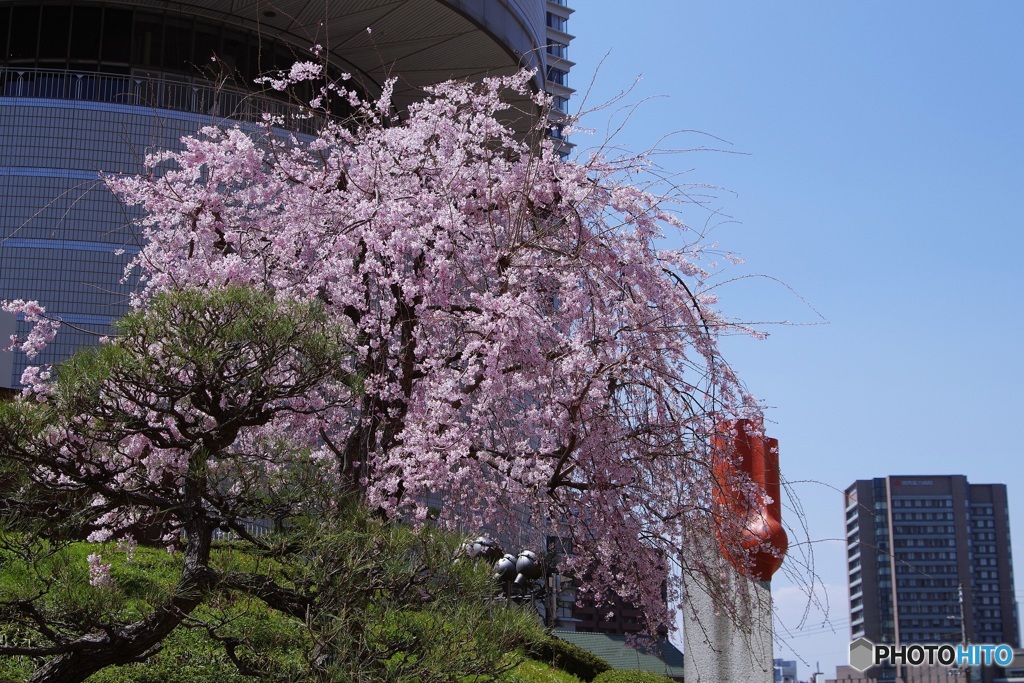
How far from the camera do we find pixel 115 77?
67.9ft

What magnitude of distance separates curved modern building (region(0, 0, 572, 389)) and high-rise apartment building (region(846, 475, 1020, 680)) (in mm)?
147917

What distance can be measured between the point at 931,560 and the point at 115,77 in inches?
6755

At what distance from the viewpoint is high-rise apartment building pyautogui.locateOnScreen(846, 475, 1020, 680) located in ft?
522

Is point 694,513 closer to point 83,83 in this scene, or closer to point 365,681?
point 365,681

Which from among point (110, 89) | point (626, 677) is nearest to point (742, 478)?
point (626, 677)

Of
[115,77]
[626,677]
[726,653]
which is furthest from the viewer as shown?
[115,77]

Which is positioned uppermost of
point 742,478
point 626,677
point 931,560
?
point 742,478

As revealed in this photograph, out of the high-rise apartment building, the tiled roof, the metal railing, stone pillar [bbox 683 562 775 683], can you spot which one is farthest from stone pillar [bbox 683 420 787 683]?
the high-rise apartment building

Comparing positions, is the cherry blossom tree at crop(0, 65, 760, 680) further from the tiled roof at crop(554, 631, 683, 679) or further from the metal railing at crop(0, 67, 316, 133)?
the tiled roof at crop(554, 631, 683, 679)

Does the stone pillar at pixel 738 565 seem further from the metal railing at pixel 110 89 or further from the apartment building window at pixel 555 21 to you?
the apartment building window at pixel 555 21

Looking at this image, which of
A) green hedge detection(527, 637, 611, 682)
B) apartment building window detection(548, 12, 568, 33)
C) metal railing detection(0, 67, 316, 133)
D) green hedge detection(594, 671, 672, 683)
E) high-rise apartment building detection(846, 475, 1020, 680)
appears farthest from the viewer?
high-rise apartment building detection(846, 475, 1020, 680)

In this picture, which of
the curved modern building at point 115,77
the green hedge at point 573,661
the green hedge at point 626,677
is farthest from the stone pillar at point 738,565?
the curved modern building at point 115,77

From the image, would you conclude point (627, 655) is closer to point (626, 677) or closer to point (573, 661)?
point (573, 661)

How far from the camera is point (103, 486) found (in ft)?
21.3
